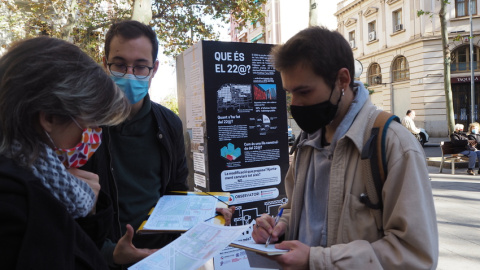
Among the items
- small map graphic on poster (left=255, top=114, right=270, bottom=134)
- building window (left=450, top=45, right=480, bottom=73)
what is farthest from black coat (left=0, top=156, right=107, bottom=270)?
building window (left=450, top=45, right=480, bottom=73)

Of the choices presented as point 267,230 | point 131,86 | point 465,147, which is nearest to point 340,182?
point 267,230

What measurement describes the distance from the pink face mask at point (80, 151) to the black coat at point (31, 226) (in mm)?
246

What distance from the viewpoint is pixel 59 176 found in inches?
47.1

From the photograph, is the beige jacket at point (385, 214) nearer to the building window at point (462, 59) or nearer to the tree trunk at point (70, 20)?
the tree trunk at point (70, 20)

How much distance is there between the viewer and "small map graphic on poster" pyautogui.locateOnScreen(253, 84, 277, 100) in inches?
156

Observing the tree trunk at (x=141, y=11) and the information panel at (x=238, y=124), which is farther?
the tree trunk at (x=141, y=11)

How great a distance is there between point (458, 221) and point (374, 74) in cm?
2638

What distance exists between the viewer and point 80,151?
1.40 metres

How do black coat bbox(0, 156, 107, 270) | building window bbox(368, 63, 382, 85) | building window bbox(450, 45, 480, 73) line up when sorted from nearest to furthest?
black coat bbox(0, 156, 107, 270)
building window bbox(450, 45, 480, 73)
building window bbox(368, 63, 382, 85)

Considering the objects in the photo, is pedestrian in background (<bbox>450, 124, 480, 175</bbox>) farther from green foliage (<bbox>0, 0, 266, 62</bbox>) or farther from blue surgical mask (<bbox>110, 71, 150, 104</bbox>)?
blue surgical mask (<bbox>110, 71, 150, 104</bbox>)

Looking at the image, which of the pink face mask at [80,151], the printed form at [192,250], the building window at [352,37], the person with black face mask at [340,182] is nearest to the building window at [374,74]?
the building window at [352,37]

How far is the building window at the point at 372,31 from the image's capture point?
29.6 metres

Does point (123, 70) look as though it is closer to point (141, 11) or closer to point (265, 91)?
point (265, 91)

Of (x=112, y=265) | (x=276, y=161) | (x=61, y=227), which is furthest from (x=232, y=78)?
(x=61, y=227)
